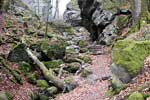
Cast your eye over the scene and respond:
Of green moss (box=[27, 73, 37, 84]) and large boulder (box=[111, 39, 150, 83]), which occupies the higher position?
large boulder (box=[111, 39, 150, 83])

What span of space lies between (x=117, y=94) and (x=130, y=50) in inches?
66.4

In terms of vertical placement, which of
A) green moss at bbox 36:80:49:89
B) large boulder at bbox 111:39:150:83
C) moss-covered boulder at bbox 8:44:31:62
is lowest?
green moss at bbox 36:80:49:89

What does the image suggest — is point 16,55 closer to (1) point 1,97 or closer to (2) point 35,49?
(2) point 35,49

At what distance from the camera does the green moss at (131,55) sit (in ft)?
36.4

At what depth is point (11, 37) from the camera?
2334cm

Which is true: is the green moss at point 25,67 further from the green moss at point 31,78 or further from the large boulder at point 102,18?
the large boulder at point 102,18

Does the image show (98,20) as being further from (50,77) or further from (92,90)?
(92,90)

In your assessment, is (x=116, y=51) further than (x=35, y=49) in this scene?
No

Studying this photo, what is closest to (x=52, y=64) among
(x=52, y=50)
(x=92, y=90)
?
(x=52, y=50)

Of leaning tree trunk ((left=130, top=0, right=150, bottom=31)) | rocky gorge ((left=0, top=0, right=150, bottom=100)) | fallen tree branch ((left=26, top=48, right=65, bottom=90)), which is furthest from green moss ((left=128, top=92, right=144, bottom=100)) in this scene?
leaning tree trunk ((left=130, top=0, right=150, bottom=31))

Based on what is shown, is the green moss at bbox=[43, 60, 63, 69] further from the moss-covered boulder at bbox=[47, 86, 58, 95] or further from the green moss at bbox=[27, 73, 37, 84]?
the moss-covered boulder at bbox=[47, 86, 58, 95]

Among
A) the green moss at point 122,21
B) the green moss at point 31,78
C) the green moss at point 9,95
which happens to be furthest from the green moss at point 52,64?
the green moss at point 122,21

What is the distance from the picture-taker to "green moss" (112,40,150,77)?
11.1 meters

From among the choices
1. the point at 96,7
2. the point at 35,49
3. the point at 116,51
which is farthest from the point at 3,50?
the point at 96,7
